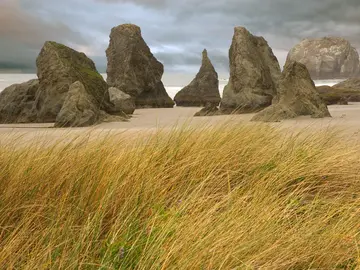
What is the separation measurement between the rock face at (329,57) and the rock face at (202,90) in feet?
280

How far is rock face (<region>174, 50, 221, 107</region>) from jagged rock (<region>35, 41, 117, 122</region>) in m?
17.8

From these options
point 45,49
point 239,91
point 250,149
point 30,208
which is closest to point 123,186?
point 30,208

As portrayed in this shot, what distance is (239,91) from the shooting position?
67.4 ft

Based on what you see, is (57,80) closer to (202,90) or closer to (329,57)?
(202,90)

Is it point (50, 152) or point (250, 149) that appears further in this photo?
point (250, 149)

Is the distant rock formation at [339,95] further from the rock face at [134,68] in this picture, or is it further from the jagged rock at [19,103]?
the jagged rock at [19,103]

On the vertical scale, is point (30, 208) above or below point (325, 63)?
below

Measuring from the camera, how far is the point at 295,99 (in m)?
14.1

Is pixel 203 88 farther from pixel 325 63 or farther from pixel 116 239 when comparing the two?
pixel 325 63

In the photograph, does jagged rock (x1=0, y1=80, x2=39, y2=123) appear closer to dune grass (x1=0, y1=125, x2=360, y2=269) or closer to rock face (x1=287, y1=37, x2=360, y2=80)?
dune grass (x1=0, y1=125, x2=360, y2=269)

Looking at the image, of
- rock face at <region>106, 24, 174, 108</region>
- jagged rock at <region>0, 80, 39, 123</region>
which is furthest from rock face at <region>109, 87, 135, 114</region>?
rock face at <region>106, 24, 174, 108</region>

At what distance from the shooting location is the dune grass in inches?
78.4

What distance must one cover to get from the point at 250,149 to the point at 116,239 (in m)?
2.41

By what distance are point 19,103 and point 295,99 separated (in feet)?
37.4
